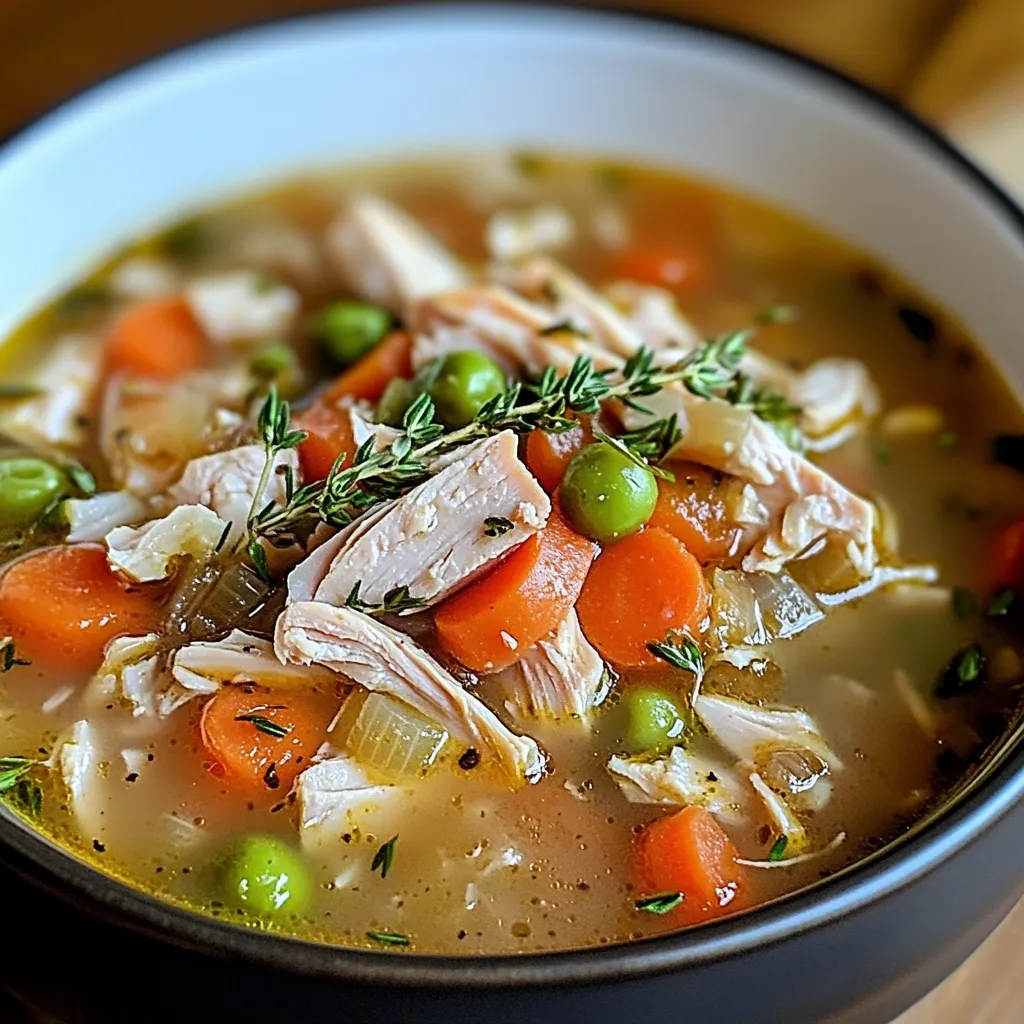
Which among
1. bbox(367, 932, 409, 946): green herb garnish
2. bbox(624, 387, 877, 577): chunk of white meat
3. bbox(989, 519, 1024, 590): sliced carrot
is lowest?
bbox(367, 932, 409, 946): green herb garnish

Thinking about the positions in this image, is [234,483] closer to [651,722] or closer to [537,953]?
[651,722]

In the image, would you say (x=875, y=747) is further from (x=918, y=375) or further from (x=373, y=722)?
(x=918, y=375)

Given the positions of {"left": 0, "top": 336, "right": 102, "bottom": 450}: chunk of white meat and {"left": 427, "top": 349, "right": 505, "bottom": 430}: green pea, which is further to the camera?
{"left": 0, "top": 336, "right": 102, "bottom": 450}: chunk of white meat

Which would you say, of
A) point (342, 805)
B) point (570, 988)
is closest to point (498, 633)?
point (342, 805)

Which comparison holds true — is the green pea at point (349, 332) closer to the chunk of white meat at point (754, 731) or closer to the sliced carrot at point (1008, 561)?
the chunk of white meat at point (754, 731)

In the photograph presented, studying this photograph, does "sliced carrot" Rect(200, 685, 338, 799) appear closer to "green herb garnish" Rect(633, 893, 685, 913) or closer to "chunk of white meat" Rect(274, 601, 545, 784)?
"chunk of white meat" Rect(274, 601, 545, 784)

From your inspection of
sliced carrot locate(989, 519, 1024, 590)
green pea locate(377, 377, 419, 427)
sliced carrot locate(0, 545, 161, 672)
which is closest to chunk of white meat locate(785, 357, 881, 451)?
sliced carrot locate(989, 519, 1024, 590)

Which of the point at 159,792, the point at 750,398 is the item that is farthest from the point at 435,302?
the point at 159,792
